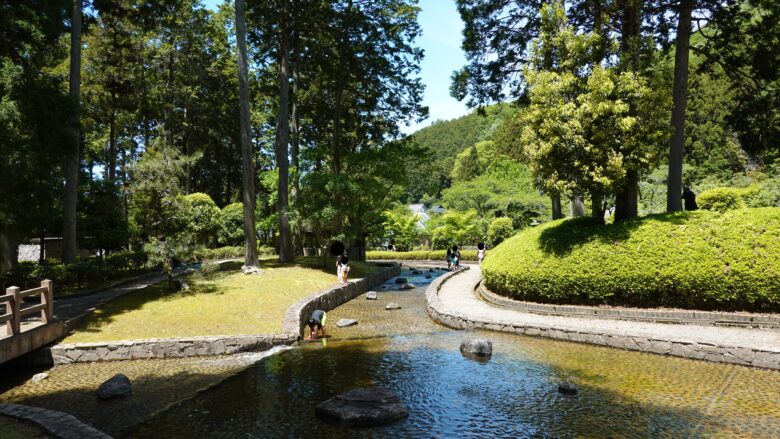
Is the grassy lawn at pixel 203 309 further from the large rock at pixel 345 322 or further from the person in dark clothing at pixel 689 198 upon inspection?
the person in dark clothing at pixel 689 198

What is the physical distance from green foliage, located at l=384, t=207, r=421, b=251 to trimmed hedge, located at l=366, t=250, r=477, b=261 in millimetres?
3649

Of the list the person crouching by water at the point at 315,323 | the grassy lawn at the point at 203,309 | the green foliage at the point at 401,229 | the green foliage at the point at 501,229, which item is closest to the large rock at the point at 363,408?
the person crouching by water at the point at 315,323

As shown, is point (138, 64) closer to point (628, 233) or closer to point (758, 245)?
point (628, 233)

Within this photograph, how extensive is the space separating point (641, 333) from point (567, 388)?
3809 mm

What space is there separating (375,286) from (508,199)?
822 inches

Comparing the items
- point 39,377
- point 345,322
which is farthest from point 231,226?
point 39,377

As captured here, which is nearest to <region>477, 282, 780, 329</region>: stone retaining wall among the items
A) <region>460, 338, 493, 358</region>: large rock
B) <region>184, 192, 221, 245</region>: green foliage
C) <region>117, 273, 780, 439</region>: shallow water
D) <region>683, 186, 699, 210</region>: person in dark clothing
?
<region>117, 273, 780, 439</region>: shallow water

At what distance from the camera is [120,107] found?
31.6 meters

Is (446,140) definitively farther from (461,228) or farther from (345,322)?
(345,322)

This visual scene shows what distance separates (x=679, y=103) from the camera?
1548 centimetres

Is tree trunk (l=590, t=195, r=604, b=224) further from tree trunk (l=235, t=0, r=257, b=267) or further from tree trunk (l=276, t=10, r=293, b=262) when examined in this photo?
tree trunk (l=276, t=10, r=293, b=262)

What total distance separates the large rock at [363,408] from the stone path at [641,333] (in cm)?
574

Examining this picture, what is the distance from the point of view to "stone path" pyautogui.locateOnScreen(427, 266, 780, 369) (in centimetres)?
898

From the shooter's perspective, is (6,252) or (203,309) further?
(6,252)
